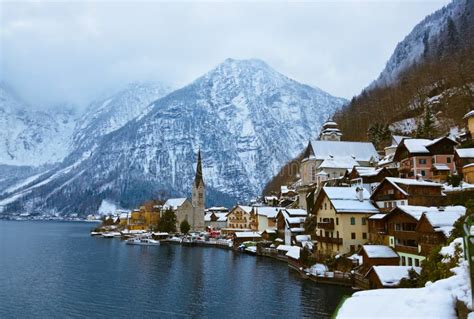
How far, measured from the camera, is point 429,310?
15.1m

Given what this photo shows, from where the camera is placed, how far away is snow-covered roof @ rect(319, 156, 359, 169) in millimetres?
94056

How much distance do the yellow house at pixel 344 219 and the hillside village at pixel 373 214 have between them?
131 millimetres

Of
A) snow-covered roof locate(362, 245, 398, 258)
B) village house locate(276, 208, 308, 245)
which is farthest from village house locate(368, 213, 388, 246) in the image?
village house locate(276, 208, 308, 245)

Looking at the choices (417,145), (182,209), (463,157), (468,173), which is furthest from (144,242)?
(468,173)

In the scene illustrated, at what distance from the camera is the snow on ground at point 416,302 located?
593 inches

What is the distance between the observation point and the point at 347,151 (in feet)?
326

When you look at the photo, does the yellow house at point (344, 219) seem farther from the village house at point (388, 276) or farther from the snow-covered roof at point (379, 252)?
the village house at point (388, 276)

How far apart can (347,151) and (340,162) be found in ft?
15.9

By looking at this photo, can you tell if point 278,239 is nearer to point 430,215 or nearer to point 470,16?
point 430,215

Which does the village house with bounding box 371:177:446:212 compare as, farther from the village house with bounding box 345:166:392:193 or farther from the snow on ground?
the snow on ground

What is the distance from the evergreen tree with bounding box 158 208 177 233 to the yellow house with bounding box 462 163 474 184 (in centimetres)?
9213

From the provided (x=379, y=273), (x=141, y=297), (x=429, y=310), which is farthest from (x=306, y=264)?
(x=429, y=310)

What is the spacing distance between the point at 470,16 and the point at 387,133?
95784 mm

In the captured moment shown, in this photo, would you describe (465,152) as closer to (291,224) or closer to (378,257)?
(378,257)
